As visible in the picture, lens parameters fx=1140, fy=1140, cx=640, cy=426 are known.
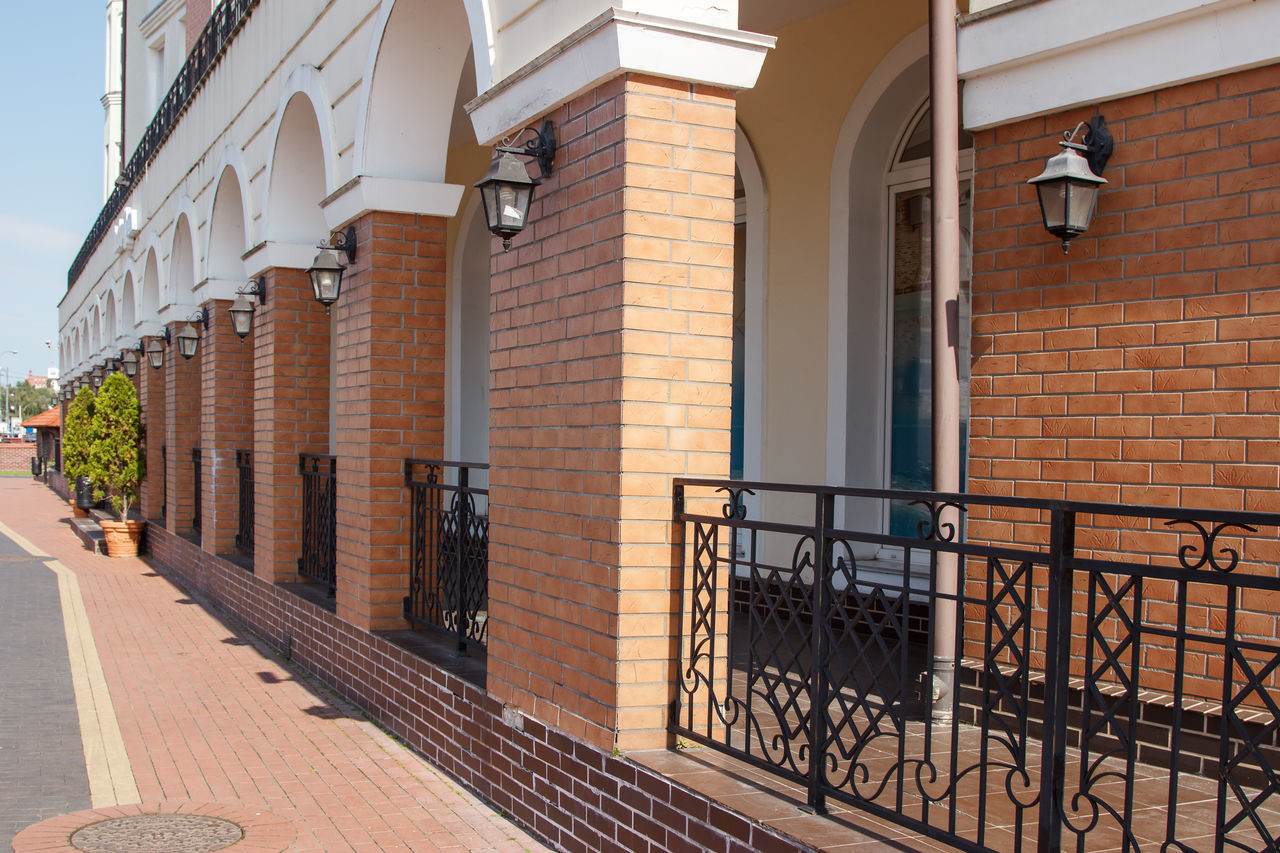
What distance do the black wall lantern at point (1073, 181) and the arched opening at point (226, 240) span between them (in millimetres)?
9746

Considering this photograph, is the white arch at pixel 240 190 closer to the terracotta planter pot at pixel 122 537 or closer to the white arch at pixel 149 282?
the white arch at pixel 149 282

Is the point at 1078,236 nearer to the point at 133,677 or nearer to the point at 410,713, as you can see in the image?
the point at 410,713

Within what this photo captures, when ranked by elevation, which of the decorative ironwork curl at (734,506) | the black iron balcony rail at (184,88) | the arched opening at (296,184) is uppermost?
the black iron balcony rail at (184,88)

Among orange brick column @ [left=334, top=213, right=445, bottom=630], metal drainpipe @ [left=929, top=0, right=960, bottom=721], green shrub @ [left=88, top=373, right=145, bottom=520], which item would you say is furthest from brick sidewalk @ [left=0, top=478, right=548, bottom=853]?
green shrub @ [left=88, top=373, right=145, bottom=520]

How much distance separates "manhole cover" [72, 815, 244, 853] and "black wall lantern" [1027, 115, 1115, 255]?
13.9 ft

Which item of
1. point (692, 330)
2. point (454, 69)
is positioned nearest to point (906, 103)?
point (454, 69)

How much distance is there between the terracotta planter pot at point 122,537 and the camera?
16.8m

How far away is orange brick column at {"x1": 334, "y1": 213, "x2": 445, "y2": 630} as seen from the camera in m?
6.92

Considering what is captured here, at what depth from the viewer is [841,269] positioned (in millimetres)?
6965

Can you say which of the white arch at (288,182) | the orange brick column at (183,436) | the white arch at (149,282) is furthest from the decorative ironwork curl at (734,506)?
the white arch at (149,282)

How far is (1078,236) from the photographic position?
4191 mm

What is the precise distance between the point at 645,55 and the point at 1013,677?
2.40 meters

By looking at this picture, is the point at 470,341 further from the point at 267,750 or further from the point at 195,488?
the point at 267,750

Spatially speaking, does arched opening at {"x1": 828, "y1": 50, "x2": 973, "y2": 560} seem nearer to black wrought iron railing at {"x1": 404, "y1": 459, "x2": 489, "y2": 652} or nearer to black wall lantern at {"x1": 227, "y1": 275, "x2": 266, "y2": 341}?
black wrought iron railing at {"x1": 404, "y1": 459, "x2": 489, "y2": 652}
